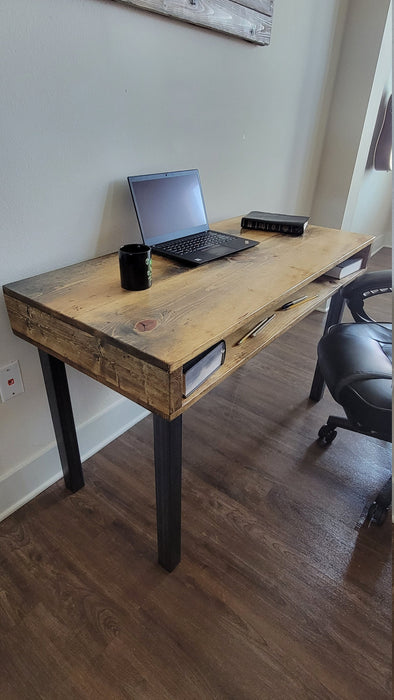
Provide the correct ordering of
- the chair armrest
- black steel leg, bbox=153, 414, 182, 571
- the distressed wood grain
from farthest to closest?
the chair armrest → black steel leg, bbox=153, 414, 182, 571 → the distressed wood grain

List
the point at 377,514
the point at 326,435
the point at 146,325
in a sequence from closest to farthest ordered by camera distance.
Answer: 1. the point at 146,325
2. the point at 377,514
3. the point at 326,435

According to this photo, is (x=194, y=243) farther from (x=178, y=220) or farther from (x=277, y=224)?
(x=277, y=224)

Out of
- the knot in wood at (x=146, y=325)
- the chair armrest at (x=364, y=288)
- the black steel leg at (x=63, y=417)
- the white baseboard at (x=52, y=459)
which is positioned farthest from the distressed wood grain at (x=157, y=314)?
the white baseboard at (x=52, y=459)

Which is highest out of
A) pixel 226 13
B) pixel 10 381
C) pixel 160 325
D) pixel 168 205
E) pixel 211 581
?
pixel 226 13

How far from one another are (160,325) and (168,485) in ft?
1.25

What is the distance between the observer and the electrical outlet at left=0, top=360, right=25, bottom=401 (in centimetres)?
107

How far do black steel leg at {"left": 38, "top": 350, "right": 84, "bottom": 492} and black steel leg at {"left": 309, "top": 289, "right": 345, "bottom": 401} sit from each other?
940 mm

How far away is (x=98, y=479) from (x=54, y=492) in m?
0.14

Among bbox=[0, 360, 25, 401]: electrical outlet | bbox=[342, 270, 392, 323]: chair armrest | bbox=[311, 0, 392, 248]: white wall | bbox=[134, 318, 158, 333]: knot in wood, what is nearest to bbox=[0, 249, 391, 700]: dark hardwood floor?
bbox=[0, 360, 25, 401]: electrical outlet

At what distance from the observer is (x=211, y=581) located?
107 cm

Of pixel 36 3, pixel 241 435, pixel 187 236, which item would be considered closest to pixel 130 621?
pixel 241 435

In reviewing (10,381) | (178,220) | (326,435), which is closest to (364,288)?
(326,435)

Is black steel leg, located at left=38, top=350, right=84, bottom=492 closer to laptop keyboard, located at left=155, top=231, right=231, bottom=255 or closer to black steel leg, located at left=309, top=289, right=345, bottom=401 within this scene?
laptop keyboard, located at left=155, top=231, right=231, bottom=255

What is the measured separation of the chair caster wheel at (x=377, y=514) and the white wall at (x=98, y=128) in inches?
34.8
